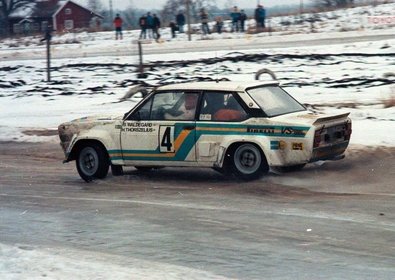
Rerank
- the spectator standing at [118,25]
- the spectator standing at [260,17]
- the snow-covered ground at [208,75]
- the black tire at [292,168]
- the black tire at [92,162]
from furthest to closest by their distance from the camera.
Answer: the spectator standing at [118,25], the spectator standing at [260,17], the snow-covered ground at [208,75], the black tire at [92,162], the black tire at [292,168]

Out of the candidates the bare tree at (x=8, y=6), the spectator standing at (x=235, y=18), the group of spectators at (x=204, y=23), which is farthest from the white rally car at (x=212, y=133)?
the bare tree at (x=8, y=6)

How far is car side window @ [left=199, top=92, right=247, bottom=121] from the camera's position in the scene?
1272 cm

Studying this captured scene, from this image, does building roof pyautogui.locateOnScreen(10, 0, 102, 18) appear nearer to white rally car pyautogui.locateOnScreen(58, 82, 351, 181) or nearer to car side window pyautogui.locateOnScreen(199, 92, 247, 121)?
white rally car pyautogui.locateOnScreen(58, 82, 351, 181)

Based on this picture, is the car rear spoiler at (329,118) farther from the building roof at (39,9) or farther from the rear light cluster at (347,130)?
the building roof at (39,9)

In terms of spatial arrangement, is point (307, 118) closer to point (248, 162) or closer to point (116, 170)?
point (248, 162)

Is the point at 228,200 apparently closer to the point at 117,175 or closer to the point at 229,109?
the point at 229,109

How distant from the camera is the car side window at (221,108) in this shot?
12.7m

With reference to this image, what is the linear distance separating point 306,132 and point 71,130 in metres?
3.78

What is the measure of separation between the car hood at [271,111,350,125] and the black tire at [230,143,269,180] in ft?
1.77

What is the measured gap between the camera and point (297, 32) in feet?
151

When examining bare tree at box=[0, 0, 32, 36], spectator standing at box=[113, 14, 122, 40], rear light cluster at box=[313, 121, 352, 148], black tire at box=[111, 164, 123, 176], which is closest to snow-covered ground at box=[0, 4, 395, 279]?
rear light cluster at box=[313, 121, 352, 148]

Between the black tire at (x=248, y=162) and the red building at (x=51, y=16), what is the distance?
218ft

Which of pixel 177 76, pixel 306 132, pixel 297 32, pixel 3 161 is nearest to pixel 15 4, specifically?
pixel 297 32

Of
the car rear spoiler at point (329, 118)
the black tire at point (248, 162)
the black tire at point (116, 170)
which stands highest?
the car rear spoiler at point (329, 118)
